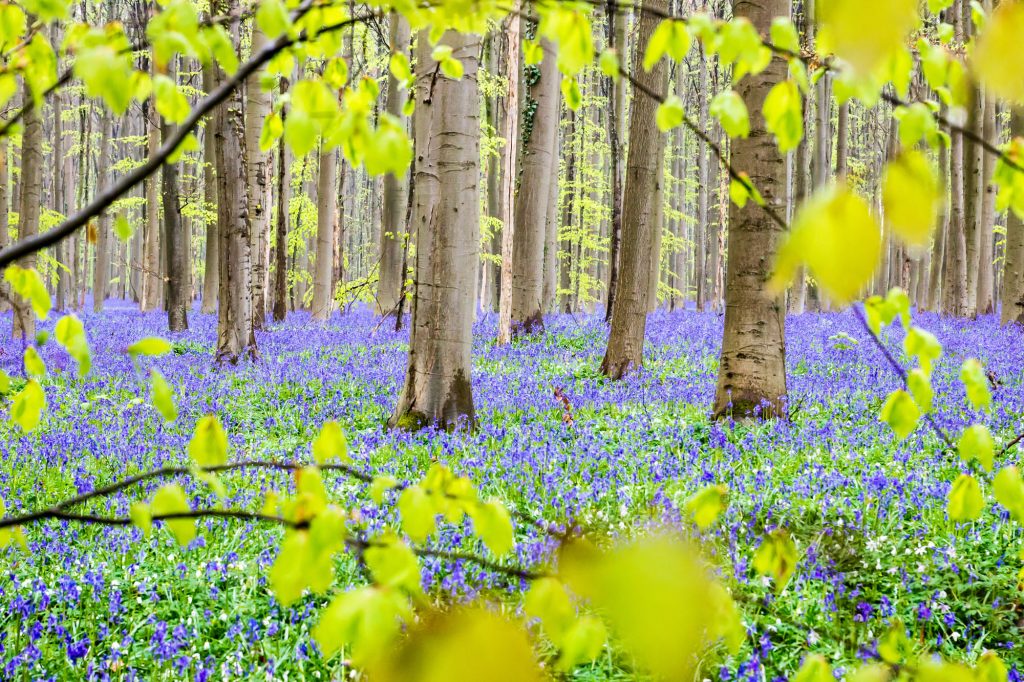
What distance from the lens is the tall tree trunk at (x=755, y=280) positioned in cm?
595

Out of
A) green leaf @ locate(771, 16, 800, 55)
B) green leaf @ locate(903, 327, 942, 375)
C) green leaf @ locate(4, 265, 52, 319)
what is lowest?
green leaf @ locate(903, 327, 942, 375)

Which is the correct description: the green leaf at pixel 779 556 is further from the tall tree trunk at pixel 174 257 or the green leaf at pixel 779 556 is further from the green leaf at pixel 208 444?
the tall tree trunk at pixel 174 257

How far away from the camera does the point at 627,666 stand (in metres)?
2.98

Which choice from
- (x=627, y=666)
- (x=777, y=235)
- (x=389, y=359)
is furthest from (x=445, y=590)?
(x=389, y=359)

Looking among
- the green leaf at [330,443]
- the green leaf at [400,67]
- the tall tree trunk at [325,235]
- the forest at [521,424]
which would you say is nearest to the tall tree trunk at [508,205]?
the forest at [521,424]

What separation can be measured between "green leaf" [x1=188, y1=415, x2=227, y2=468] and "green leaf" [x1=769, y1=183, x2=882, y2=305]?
3.47ft

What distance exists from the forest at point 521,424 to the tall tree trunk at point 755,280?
3 cm

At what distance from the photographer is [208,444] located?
1.33 m

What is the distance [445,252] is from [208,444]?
497cm

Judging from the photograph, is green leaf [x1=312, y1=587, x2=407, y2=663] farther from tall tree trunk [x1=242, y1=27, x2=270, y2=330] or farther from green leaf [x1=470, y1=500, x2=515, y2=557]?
tall tree trunk [x1=242, y1=27, x2=270, y2=330]

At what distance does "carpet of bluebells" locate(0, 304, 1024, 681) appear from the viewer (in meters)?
3.05

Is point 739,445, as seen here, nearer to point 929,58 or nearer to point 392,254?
point 929,58

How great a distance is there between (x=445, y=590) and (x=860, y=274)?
3.04m

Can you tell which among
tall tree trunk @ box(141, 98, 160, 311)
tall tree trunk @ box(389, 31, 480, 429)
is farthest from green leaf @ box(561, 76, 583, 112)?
tall tree trunk @ box(141, 98, 160, 311)
